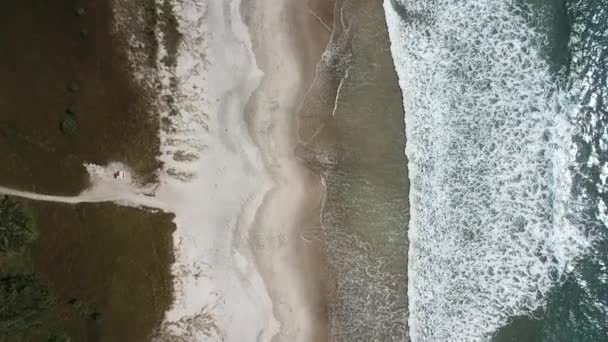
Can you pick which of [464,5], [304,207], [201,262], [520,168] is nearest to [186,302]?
[201,262]

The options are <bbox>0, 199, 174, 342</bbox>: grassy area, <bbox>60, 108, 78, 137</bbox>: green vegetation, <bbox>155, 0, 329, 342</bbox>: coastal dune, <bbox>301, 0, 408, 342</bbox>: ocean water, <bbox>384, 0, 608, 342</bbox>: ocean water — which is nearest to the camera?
<bbox>0, 199, 174, 342</bbox>: grassy area

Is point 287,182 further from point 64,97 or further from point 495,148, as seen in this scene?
point 64,97

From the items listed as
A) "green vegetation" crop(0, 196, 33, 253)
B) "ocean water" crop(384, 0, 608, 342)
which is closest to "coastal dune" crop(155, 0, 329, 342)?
"ocean water" crop(384, 0, 608, 342)

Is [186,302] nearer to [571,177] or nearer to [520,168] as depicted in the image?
[520,168]

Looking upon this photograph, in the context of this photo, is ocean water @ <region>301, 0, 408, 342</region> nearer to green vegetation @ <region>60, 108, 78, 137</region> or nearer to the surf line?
the surf line

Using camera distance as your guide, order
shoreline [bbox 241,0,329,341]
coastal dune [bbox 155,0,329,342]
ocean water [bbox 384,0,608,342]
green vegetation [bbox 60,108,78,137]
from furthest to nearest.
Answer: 1. ocean water [bbox 384,0,608,342]
2. shoreline [bbox 241,0,329,341]
3. coastal dune [bbox 155,0,329,342]
4. green vegetation [bbox 60,108,78,137]

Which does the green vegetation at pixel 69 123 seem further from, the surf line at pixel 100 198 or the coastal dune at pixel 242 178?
the coastal dune at pixel 242 178

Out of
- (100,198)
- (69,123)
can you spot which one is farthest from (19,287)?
(69,123)
